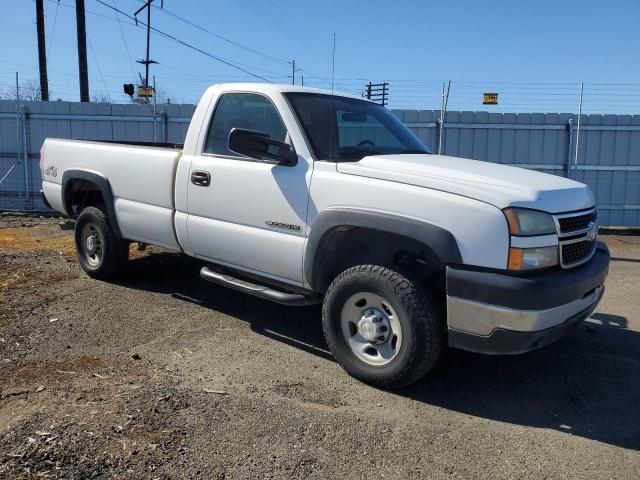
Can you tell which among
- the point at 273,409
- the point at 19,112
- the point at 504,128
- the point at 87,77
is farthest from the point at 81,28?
the point at 273,409

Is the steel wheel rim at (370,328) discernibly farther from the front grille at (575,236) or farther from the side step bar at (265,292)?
the front grille at (575,236)

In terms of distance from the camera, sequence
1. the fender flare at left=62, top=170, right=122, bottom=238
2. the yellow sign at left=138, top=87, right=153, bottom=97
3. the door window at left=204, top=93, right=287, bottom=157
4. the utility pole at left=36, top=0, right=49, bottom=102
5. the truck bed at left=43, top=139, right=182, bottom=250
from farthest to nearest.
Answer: the utility pole at left=36, top=0, right=49, bottom=102 → the yellow sign at left=138, top=87, right=153, bottom=97 → the fender flare at left=62, top=170, right=122, bottom=238 → the truck bed at left=43, top=139, right=182, bottom=250 → the door window at left=204, top=93, right=287, bottom=157

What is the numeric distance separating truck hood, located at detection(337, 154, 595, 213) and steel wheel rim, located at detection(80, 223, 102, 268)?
136 inches

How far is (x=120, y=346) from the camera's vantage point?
14.9 feet

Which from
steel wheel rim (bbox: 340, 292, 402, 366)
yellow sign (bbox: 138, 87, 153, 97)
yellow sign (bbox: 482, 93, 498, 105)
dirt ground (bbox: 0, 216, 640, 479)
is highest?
yellow sign (bbox: 138, 87, 153, 97)

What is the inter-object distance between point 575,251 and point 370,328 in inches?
56.9

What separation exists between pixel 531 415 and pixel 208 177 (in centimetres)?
304

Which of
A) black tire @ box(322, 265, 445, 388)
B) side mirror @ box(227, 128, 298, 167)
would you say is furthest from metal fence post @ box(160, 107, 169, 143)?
black tire @ box(322, 265, 445, 388)

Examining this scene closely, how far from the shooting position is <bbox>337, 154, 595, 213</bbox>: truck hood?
342 centimetres

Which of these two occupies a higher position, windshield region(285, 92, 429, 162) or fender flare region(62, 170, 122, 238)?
windshield region(285, 92, 429, 162)

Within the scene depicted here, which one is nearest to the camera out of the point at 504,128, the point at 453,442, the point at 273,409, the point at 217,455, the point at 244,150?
the point at 217,455

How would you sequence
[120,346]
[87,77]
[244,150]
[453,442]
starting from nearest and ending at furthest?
[453,442]
[244,150]
[120,346]
[87,77]

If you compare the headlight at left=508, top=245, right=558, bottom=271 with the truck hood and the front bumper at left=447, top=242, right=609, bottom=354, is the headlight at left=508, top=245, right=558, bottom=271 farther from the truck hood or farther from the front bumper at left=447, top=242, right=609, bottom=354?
the truck hood

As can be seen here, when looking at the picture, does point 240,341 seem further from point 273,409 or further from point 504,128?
point 504,128
